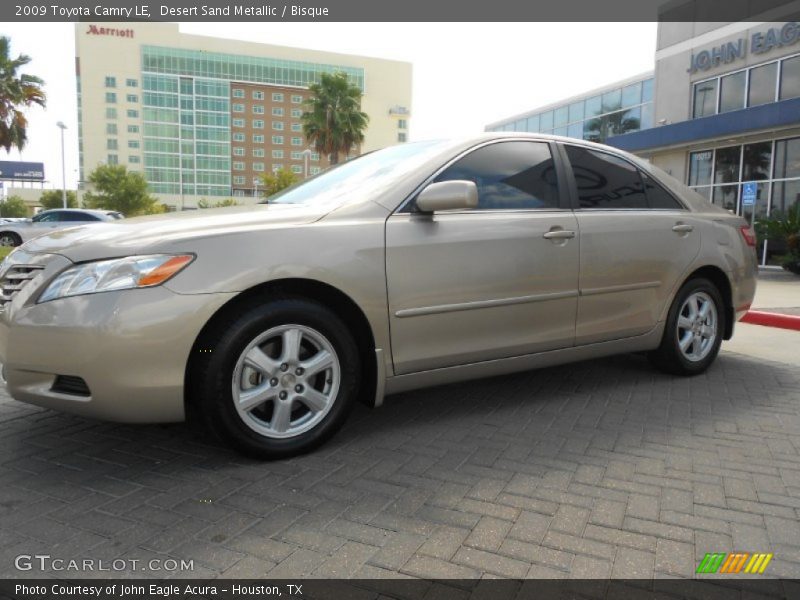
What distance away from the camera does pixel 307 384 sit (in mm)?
2791

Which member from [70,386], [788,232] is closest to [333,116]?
[788,232]

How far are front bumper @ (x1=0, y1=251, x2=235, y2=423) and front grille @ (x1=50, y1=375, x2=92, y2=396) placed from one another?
0.6 inches

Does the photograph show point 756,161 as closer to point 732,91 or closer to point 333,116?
point 732,91

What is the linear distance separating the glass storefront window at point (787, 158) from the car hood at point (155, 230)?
1834cm

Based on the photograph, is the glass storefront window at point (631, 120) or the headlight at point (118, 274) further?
the glass storefront window at point (631, 120)

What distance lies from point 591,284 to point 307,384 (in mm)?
1907

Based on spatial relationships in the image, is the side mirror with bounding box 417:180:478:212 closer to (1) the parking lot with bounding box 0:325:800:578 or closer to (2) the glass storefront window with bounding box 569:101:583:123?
(1) the parking lot with bounding box 0:325:800:578

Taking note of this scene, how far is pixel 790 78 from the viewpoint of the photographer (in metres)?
17.3

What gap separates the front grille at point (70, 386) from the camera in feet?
8.13

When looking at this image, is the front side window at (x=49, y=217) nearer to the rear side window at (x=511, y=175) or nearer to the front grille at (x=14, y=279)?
the front grille at (x=14, y=279)

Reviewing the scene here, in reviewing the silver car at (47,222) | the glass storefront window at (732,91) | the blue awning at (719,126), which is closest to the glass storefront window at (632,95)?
the blue awning at (719,126)

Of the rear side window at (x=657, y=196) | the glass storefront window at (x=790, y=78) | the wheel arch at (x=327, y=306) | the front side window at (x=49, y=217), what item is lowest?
the wheel arch at (x=327, y=306)
